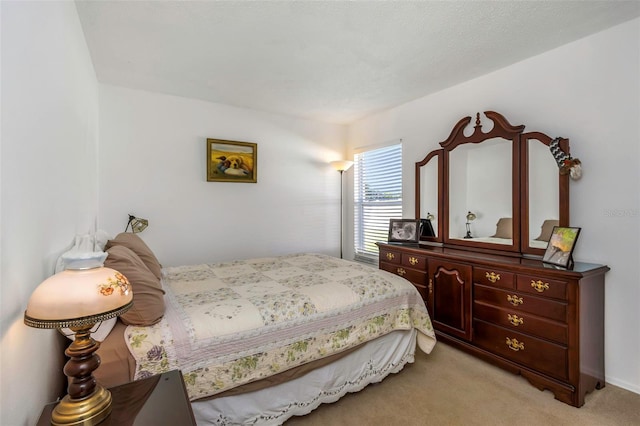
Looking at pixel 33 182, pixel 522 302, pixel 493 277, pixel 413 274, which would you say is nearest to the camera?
pixel 33 182

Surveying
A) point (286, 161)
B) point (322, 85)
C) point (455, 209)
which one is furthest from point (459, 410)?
point (286, 161)

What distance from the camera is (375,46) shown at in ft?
7.57

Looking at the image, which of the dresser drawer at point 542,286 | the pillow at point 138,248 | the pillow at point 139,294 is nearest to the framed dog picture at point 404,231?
the dresser drawer at point 542,286

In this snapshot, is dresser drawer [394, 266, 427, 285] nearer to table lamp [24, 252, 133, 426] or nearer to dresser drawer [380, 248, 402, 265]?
dresser drawer [380, 248, 402, 265]

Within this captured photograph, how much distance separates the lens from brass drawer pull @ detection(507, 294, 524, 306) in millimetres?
2150

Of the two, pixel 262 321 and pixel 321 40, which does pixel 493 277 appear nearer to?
pixel 262 321

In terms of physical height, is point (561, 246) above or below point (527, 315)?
above

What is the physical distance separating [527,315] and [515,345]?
0.26 metres

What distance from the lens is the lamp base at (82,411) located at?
2.79ft

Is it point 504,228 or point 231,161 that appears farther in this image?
point 231,161

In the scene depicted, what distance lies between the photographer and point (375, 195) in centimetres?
415

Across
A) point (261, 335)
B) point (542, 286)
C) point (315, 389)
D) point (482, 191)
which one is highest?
point (482, 191)

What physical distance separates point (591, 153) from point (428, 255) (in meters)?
1.44

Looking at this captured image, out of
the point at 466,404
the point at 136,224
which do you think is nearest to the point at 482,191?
the point at 466,404
